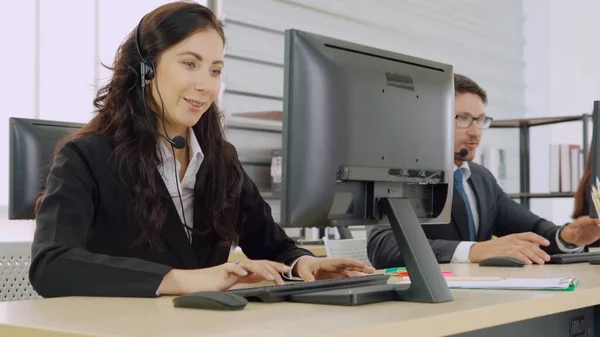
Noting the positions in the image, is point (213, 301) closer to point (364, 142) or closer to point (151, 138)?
point (364, 142)

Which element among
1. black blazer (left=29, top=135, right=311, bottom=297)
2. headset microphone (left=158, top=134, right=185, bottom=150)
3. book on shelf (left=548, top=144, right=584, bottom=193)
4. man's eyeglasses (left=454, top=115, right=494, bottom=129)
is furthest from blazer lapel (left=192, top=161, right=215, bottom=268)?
book on shelf (left=548, top=144, right=584, bottom=193)

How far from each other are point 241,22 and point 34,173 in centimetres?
220

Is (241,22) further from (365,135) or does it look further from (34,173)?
(365,135)

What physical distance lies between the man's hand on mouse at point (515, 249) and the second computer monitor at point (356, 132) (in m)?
0.71

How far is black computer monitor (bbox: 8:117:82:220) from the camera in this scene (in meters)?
2.22

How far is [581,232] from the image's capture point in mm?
2484

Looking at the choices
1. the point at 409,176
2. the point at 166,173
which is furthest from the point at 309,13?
the point at 409,176

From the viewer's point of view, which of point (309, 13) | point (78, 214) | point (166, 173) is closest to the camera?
point (78, 214)

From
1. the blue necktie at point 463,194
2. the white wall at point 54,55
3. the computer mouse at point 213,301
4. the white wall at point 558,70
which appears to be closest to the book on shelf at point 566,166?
the white wall at point 558,70

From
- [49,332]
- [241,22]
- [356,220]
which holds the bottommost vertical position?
[49,332]

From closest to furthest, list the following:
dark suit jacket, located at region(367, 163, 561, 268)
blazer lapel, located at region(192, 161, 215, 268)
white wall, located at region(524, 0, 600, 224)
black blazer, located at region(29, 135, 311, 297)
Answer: black blazer, located at region(29, 135, 311, 297)
blazer lapel, located at region(192, 161, 215, 268)
dark suit jacket, located at region(367, 163, 561, 268)
white wall, located at region(524, 0, 600, 224)

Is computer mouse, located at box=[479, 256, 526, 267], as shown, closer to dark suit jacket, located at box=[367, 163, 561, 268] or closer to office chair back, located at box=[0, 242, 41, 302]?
dark suit jacket, located at box=[367, 163, 561, 268]

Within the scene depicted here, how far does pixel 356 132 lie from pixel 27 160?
1175mm

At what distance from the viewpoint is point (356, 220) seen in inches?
57.1
